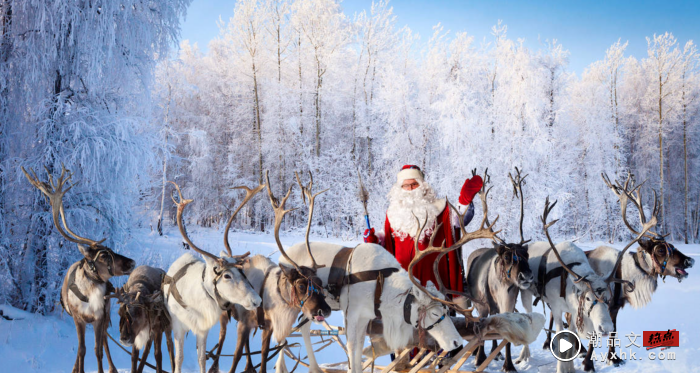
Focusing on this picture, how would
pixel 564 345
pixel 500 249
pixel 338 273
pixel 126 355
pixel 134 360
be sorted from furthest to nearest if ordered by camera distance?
1. pixel 126 355
2. pixel 500 249
3. pixel 564 345
4. pixel 338 273
5. pixel 134 360

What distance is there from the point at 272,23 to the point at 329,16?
83.6 inches

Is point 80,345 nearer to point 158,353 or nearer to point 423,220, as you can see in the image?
point 158,353

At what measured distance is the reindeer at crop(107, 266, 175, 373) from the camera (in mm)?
2826

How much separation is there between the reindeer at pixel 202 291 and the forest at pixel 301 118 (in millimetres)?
2292

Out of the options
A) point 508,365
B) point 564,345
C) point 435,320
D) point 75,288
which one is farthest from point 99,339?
point 564,345

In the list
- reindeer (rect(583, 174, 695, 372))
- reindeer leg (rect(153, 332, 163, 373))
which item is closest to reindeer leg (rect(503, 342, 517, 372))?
reindeer (rect(583, 174, 695, 372))

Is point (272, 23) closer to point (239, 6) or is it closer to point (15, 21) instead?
point (239, 6)

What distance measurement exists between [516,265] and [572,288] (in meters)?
0.53

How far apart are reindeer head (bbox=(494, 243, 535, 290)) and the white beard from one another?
642 millimetres

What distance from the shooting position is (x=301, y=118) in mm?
14961

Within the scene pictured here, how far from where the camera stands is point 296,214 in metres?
17.8

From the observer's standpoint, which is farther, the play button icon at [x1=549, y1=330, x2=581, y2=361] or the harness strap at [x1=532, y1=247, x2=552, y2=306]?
the harness strap at [x1=532, y1=247, x2=552, y2=306]

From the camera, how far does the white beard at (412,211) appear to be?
12.8ft

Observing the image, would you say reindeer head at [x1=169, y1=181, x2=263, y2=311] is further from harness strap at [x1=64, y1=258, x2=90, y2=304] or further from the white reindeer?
the white reindeer
